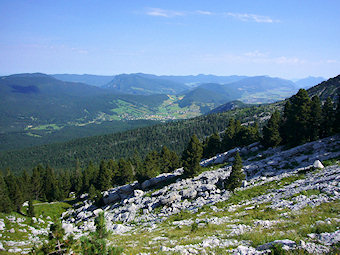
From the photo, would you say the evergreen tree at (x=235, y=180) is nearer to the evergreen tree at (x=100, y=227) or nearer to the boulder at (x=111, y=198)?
the evergreen tree at (x=100, y=227)

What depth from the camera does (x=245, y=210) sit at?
25.7 meters

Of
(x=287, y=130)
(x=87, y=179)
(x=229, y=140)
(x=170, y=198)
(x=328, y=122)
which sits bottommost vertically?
(x=87, y=179)

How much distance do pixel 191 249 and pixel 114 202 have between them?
54.0 m

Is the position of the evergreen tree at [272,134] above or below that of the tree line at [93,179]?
above

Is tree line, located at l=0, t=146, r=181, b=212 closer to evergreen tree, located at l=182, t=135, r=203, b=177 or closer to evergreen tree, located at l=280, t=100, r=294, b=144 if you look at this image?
evergreen tree, located at l=182, t=135, r=203, b=177

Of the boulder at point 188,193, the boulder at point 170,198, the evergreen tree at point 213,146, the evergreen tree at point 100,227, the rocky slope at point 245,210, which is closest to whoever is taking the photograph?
the rocky slope at point 245,210

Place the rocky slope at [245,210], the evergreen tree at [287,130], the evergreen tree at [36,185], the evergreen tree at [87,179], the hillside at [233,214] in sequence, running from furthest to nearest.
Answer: the evergreen tree at [87,179]
the evergreen tree at [36,185]
the evergreen tree at [287,130]
the rocky slope at [245,210]
the hillside at [233,214]

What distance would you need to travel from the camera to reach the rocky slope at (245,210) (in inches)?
553

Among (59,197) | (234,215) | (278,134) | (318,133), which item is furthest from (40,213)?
(318,133)

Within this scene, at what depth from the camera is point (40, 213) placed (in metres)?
64.6

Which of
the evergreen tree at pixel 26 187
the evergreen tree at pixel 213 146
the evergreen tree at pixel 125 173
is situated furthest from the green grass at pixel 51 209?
the evergreen tree at pixel 213 146

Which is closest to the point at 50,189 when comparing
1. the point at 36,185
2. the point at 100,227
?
the point at 36,185

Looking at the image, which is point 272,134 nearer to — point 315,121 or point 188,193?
point 315,121

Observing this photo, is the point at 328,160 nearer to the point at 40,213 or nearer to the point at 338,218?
the point at 338,218
